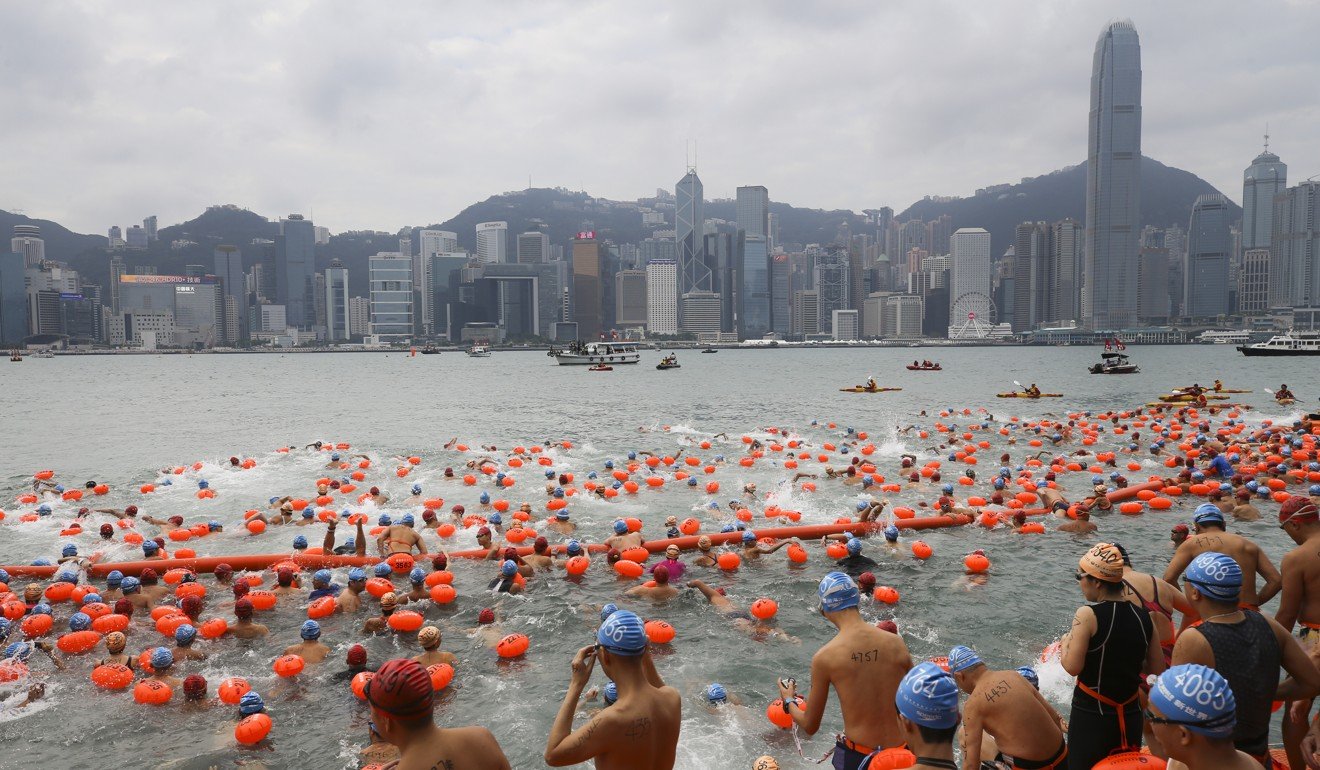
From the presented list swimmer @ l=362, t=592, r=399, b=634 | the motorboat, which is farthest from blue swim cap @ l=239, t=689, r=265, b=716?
the motorboat

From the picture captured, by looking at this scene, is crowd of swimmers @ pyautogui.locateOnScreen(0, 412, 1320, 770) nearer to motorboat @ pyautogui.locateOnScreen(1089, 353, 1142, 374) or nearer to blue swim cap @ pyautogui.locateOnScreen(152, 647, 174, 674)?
blue swim cap @ pyautogui.locateOnScreen(152, 647, 174, 674)

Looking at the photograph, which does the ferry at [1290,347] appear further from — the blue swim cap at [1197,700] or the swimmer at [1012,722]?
the blue swim cap at [1197,700]

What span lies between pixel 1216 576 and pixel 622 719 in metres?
4.34

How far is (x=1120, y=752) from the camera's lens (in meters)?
5.67

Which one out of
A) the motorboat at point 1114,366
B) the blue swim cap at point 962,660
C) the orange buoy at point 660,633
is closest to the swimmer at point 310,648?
the orange buoy at point 660,633

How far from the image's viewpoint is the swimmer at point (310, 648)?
11.3 metres

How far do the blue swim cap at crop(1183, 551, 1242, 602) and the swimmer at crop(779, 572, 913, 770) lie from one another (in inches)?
84.2

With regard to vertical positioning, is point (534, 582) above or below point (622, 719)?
below

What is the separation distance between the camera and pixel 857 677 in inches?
232

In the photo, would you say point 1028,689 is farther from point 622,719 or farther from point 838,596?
point 622,719

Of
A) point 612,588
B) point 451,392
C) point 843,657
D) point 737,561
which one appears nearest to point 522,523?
point 612,588

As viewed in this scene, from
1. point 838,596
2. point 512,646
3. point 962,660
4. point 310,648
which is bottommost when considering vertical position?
point 512,646

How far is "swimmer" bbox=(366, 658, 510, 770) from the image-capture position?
4.14 m

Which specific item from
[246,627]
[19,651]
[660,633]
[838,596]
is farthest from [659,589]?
[19,651]
